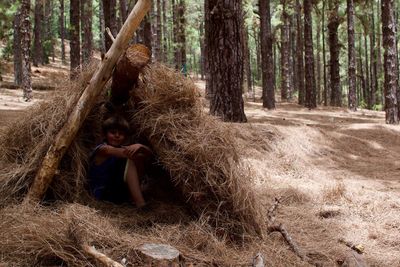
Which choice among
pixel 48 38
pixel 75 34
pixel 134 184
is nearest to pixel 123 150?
pixel 134 184

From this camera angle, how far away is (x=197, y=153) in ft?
14.7

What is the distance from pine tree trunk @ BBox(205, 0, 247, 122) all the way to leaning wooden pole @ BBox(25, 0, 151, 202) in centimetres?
334

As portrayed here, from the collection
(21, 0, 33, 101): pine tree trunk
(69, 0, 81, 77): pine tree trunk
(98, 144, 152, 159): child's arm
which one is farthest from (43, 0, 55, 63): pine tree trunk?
(98, 144, 152, 159): child's arm

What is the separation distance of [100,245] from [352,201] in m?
3.79

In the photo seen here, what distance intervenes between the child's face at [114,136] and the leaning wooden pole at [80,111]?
32 cm

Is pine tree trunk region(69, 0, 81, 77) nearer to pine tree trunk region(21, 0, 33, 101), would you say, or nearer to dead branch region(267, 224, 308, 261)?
pine tree trunk region(21, 0, 33, 101)

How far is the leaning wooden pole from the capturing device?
4457 millimetres

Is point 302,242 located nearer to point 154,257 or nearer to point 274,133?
point 154,257

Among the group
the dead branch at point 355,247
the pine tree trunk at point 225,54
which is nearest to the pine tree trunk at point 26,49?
the pine tree trunk at point 225,54

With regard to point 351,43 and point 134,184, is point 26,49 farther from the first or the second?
point 134,184

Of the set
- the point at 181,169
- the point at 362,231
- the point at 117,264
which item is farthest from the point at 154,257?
the point at 362,231

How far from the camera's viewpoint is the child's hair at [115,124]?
16.0 ft

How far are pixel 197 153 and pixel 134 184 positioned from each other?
2.72ft

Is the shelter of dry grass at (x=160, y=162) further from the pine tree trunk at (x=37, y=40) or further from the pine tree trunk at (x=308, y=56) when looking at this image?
the pine tree trunk at (x=37, y=40)
